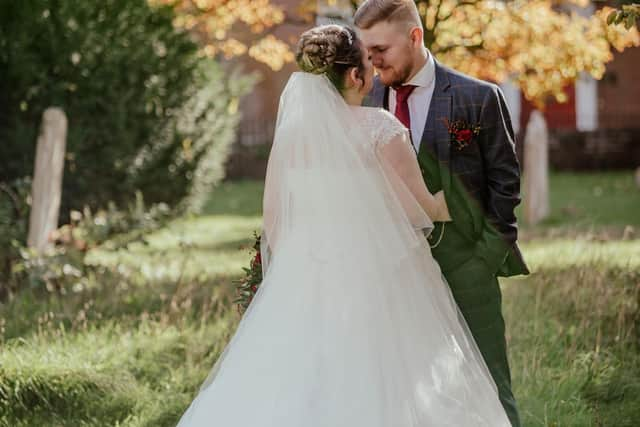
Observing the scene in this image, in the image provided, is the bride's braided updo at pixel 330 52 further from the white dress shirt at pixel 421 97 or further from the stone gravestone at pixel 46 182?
the stone gravestone at pixel 46 182

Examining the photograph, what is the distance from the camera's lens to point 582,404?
15.2 ft

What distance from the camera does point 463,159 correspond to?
3.61 meters

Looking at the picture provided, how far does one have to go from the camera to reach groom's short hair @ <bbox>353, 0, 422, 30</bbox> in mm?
3508

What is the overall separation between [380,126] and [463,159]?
44 cm

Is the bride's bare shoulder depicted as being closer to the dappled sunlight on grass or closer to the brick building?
the dappled sunlight on grass

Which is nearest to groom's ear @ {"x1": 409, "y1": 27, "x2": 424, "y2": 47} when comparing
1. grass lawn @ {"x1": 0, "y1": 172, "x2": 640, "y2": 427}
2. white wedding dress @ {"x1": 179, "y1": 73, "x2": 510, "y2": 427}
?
white wedding dress @ {"x1": 179, "y1": 73, "x2": 510, "y2": 427}

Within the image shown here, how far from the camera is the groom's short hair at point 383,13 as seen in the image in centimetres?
351

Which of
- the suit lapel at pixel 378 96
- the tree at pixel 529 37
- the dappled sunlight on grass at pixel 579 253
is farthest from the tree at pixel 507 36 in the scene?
the suit lapel at pixel 378 96

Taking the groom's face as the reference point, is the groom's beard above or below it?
below

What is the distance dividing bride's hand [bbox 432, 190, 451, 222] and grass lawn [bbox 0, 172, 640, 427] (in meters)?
1.39

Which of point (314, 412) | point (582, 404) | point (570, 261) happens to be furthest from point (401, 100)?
point (570, 261)

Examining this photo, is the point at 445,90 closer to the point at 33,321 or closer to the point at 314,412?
the point at 314,412

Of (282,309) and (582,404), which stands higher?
(282,309)

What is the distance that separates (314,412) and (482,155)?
123 cm
